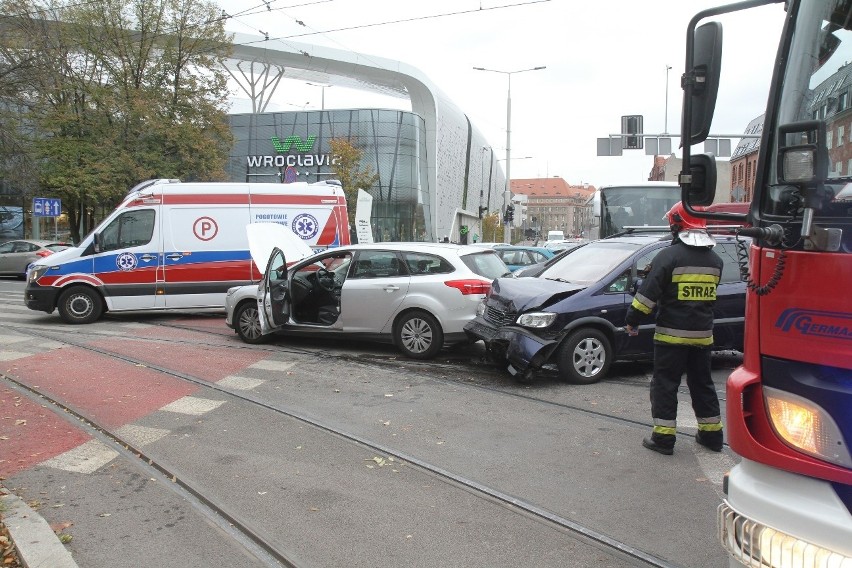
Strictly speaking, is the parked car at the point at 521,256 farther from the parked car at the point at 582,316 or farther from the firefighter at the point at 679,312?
the firefighter at the point at 679,312

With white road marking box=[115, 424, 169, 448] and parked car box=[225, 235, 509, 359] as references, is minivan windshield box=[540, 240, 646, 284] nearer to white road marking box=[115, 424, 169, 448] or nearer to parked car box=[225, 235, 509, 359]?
parked car box=[225, 235, 509, 359]

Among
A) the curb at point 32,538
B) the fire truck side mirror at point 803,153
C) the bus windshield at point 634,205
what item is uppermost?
the bus windshield at point 634,205

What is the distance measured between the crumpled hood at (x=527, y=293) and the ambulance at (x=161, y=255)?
6609mm

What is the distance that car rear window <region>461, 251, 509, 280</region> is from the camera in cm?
910

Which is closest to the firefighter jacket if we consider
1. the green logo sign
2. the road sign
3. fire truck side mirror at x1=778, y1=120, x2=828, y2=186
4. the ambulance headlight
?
fire truck side mirror at x1=778, y1=120, x2=828, y2=186

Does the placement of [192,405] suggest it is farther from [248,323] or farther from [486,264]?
[486,264]

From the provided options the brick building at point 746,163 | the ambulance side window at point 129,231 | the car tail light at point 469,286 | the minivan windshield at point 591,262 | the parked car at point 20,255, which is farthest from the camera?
the parked car at point 20,255

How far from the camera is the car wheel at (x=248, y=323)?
10289 mm

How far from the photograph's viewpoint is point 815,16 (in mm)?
2482

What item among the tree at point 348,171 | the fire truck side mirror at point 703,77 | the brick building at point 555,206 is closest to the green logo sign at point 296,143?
the tree at point 348,171

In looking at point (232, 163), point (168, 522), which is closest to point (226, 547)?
point (168, 522)

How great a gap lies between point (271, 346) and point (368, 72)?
41827 mm

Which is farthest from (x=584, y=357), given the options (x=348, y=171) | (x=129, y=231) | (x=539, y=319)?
(x=348, y=171)

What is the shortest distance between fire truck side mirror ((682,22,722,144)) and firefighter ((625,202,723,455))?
227cm
